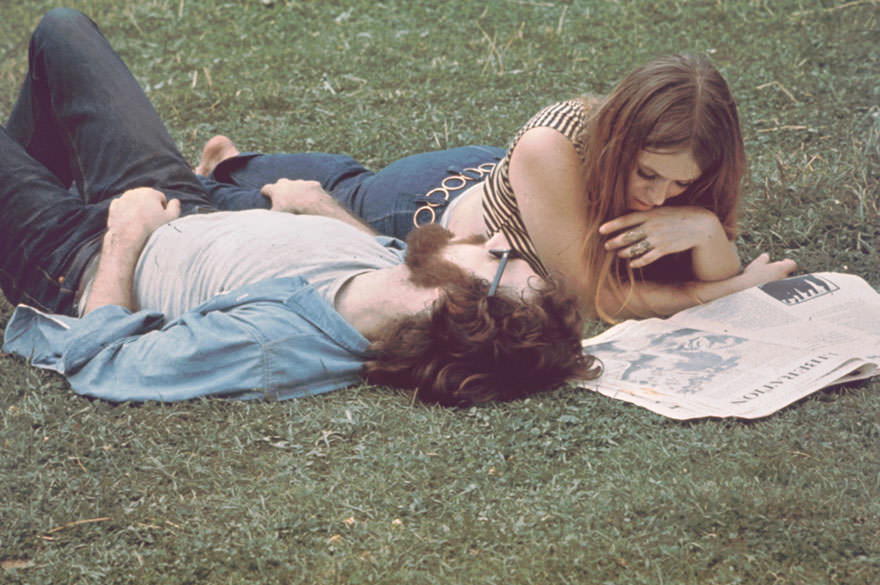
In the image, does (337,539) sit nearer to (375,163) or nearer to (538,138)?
(538,138)

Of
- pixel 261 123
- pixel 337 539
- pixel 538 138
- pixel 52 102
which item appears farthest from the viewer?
pixel 261 123

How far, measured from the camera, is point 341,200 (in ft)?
15.4

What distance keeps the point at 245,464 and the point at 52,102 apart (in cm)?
211

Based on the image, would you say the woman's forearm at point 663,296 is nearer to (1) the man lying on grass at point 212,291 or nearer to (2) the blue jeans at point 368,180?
(1) the man lying on grass at point 212,291

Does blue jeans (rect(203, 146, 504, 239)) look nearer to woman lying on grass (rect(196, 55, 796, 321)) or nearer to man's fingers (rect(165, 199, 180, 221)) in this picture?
woman lying on grass (rect(196, 55, 796, 321))

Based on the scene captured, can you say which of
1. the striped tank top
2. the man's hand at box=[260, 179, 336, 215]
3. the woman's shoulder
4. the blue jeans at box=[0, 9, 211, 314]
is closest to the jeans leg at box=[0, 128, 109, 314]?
the blue jeans at box=[0, 9, 211, 314]

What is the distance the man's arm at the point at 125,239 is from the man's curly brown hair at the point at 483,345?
1.01 meters

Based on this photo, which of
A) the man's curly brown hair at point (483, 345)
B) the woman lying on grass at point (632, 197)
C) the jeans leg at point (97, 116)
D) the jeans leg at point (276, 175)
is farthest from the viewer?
the jeans leg at point (276, 175)

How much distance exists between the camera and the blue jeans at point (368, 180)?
4516 mm

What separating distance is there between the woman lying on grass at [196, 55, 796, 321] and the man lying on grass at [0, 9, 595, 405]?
352mm

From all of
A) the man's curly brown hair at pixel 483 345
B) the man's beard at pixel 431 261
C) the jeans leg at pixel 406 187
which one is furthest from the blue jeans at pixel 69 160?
the man's curly brown hair at pixel 483 345

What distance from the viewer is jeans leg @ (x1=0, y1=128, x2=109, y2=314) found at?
12.8 feet

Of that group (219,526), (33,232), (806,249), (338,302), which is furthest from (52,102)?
(806,249)

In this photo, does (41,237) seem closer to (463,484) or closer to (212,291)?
(212,291)
